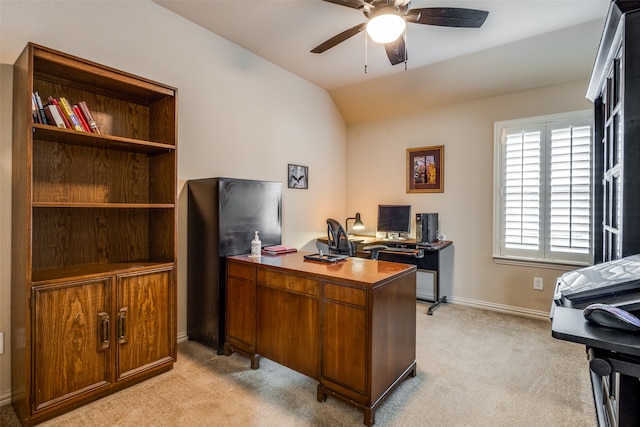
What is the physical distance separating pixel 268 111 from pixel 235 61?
0.61 metres

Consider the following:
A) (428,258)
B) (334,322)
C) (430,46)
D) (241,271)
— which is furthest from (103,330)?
(430,46)

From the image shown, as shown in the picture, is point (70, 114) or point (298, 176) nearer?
point (70, 114)

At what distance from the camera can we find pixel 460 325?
3.32 m

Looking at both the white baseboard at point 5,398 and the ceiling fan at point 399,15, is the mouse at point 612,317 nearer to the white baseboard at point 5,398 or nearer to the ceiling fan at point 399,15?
the ceiling fan at point 399,15

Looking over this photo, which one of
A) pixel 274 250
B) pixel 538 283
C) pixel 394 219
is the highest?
pixel 394 219

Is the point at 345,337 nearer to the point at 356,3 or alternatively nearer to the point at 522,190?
the point at 356,3

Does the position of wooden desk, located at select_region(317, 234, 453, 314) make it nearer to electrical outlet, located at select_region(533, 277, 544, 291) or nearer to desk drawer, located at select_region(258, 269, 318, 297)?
electrical outlet, located at select_region(533, 277, 544, 291)

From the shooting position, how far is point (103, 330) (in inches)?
79.5

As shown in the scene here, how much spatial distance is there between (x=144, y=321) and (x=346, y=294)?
1.41m

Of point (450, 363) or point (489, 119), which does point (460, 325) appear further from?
point (489, 119)

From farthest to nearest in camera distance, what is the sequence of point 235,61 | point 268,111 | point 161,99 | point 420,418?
point 268,111 < point 235,61 < point 161,99 < point 420,418

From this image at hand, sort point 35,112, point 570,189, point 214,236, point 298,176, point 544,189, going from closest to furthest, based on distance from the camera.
Answer: point 35,112 < point 214,236 < point 570,189 < point 544,189 < point 298,176

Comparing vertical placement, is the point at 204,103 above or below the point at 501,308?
above

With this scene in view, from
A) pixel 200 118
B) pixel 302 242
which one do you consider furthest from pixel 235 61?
pixel 302 242
